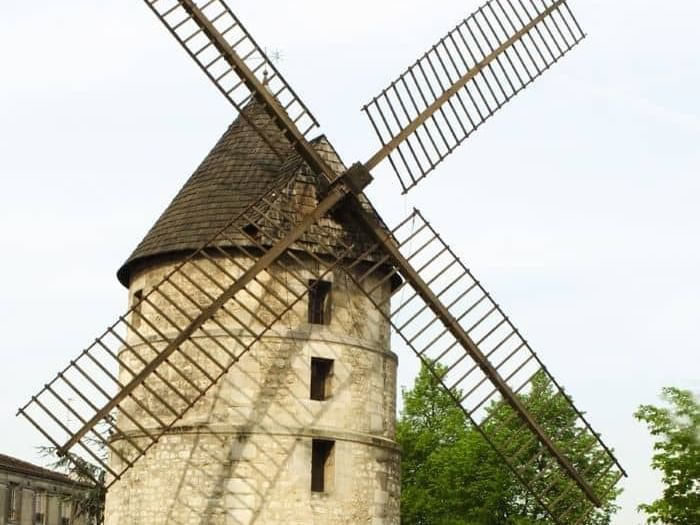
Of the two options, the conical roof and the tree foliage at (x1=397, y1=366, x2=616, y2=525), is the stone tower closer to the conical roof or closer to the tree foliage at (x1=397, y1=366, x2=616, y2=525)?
the conical roof

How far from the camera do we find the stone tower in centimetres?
1845

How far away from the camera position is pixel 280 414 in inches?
737

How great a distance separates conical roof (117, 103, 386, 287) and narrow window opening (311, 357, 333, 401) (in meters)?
1.74

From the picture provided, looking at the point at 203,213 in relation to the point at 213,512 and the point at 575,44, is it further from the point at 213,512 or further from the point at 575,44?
the point at 575,44

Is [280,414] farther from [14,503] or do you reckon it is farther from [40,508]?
[40,508]

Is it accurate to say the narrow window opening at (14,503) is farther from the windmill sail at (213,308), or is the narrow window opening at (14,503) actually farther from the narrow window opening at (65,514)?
the windmill sail at (213,308)

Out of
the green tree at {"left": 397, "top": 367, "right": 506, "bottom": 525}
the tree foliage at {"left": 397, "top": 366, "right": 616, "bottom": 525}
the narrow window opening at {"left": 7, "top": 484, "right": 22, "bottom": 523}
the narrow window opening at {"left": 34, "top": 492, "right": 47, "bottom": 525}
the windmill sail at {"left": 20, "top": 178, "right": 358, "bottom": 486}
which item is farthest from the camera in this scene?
the narrow window opening at {"left": 34, "top": 492, "right": 47, "bottom": 525}

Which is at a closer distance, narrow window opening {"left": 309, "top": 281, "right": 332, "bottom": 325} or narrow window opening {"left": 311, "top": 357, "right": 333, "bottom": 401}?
narrow window opening {"left": 311, "top": 357, "right": 333, "bottom": 401}

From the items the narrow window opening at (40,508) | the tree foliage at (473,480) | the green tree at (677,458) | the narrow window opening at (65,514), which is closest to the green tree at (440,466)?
the tree foliage at (473,480)

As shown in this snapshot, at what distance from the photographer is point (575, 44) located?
2158 centimetres

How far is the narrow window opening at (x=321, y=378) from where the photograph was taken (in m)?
19.2

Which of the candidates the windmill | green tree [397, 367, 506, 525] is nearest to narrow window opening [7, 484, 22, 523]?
green tree [397, 367, 506, 525]

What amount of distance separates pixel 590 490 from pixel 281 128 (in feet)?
24.3

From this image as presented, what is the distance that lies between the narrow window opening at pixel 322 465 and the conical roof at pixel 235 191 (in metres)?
2.96
